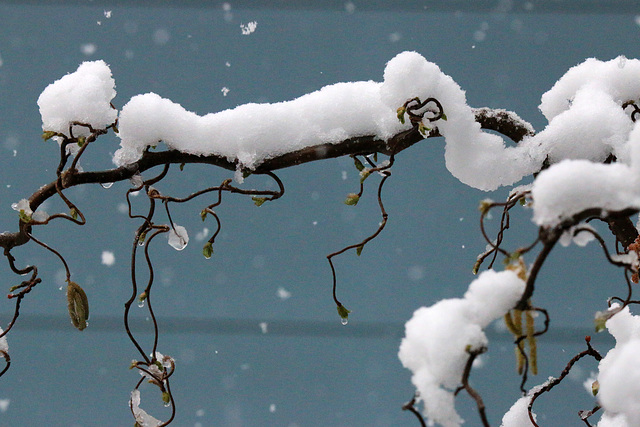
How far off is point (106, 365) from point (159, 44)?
0.53m

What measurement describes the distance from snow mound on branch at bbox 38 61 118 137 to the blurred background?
0.54 m

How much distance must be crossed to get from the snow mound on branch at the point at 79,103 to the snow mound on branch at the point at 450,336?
0.82 feet

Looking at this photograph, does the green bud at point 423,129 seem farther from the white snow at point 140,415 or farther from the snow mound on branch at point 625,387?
the white snow at point 140,415

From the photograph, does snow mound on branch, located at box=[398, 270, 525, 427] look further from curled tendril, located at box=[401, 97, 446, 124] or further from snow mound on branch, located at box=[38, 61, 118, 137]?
snow mound on branch, located at box=[38, 61, 118, 137]

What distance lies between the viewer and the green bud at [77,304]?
42 centimetres

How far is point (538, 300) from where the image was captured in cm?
98

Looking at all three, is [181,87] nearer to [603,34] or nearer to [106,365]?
[106,365]

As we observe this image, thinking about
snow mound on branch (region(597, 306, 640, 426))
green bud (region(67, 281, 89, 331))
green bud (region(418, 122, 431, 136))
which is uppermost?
green bud (region(418, 122, 431, 136))

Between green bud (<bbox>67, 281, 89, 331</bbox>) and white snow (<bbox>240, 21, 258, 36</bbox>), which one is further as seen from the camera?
white snow (<bbox>240, 21, 258, 36</bbox>)

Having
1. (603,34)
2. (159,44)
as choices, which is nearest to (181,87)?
(159,44)

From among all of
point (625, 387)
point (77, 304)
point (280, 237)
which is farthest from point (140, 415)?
point (280, 237)

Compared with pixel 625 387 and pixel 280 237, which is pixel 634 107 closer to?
pixel 625 387

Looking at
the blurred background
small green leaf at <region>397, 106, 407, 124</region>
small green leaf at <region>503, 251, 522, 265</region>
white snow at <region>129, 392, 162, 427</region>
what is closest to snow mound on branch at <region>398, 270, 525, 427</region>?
small green leaf at <region>503, 251, 522, 265</region>

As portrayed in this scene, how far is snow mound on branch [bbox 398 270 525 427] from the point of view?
10.0 inches
